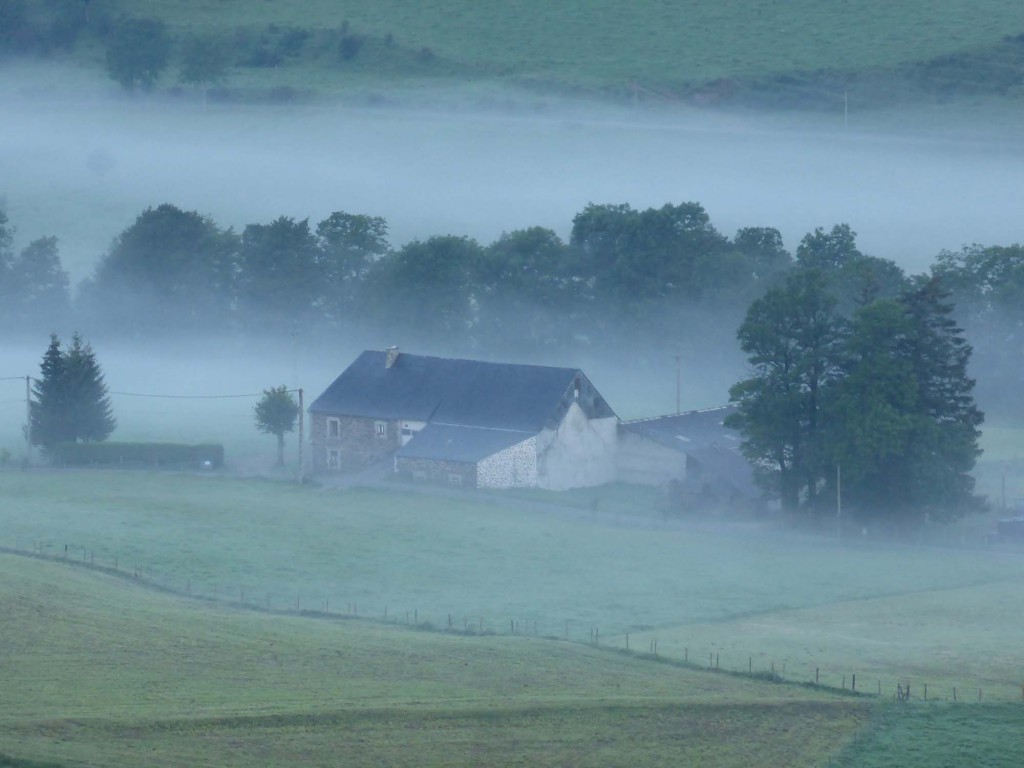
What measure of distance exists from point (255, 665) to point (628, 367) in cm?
5851

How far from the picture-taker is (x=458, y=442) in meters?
60.0

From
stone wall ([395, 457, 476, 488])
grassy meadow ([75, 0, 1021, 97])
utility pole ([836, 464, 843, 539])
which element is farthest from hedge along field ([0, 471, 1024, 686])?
grassy meadow ([75, 0, 1021, 97])

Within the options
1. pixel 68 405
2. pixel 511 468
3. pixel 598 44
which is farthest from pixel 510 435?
pixel 598 44

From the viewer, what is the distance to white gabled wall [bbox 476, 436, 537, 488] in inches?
2290

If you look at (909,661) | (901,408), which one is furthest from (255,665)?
(901,408)

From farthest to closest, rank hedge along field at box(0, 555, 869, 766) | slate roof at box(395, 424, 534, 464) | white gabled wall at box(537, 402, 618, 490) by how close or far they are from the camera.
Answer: white gabled wall at box(537, 402, 618, 490) < slate roof at box(395, 424, 534, 464) < hedge along field at box(0, 555, 869, 766)

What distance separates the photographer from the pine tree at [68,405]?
2511 inches

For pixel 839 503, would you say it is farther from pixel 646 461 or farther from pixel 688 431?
pixel 688 431

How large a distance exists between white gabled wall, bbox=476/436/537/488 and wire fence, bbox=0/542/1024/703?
53.9ft

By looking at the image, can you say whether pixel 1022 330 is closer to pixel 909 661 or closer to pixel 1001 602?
pixel 1001 602

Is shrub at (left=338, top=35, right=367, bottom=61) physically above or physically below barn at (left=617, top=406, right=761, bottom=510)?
above

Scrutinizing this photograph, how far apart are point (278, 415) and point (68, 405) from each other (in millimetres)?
7730

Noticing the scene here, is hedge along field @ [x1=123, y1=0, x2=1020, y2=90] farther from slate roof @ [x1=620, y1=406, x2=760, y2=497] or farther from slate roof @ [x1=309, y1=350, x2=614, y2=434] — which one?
slate roof @ [x1=309, y1=350, x2=614, y2=434]

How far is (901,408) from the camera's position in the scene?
55.0m
